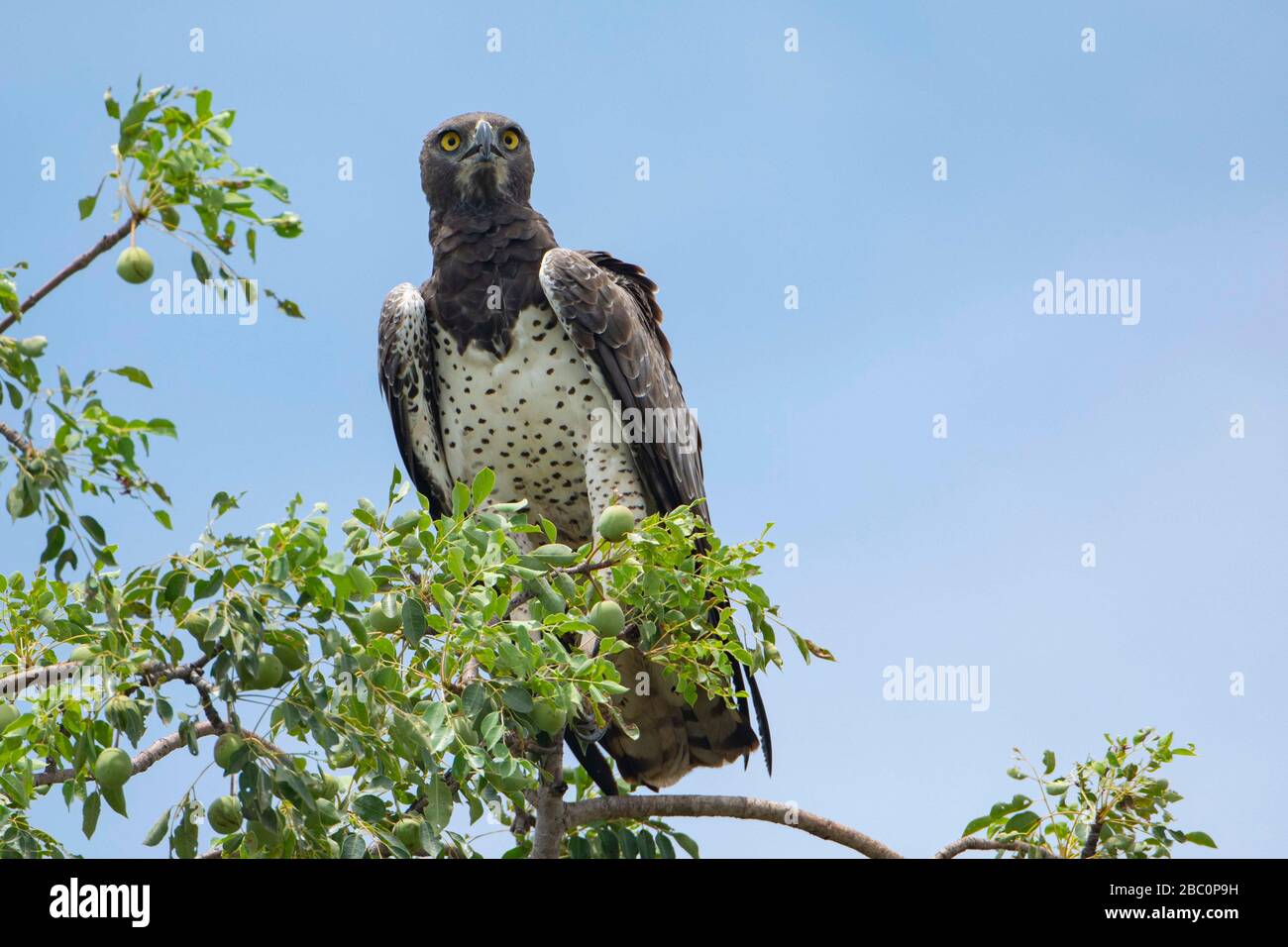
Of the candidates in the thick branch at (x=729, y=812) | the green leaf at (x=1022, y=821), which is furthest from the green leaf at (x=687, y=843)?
the green leaf at (x=1022, y=821)

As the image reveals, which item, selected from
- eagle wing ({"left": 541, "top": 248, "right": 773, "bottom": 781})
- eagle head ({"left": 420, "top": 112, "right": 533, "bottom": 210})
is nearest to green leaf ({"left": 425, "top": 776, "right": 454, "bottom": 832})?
eagle wing ({"left": 541, "top": 248, "right": 773, "bottom": 781})

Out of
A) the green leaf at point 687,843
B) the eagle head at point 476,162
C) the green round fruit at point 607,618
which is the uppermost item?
the eagle head at point 476,162

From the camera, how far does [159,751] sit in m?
4.54

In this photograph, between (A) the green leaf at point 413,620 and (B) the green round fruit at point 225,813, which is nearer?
(B) the green round fruit at point 225,813

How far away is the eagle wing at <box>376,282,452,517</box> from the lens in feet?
24.0

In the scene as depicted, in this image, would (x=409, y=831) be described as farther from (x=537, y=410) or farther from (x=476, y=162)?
(x=476, y=162)

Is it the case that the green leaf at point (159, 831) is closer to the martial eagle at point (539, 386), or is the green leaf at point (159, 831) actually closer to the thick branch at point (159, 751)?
the thick branch at point (159, 751)

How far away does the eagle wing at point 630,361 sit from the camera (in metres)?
7.09

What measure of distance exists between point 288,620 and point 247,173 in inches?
45.9

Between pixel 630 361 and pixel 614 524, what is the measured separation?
2468 millimetres

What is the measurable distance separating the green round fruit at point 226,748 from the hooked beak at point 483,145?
4355 millimetres

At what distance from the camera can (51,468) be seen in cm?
331
